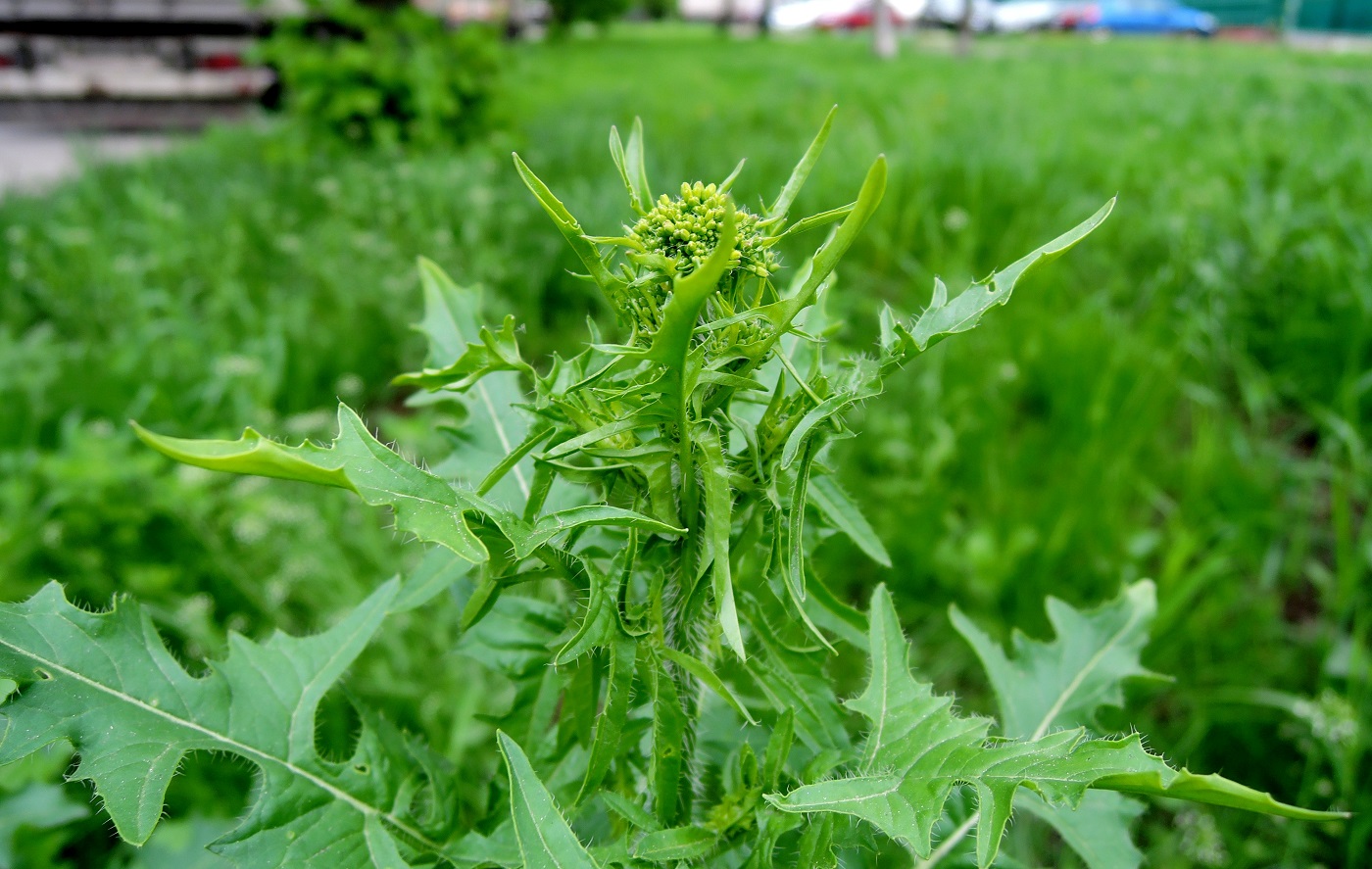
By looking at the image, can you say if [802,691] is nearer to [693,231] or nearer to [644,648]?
[644,648]

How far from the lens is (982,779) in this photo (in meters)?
0.65

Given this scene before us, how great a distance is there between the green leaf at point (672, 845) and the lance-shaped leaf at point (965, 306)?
414mm

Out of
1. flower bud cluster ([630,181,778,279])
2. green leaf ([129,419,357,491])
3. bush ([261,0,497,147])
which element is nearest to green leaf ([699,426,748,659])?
flower bud cluster ([630,181,778,279])

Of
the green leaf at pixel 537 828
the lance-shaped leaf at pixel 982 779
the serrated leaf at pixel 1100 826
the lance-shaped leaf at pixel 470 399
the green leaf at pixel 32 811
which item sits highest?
the lance-shaped leaf at pixel 470 399

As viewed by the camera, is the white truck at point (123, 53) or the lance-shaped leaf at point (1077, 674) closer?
the lance-shaped leaf at point (1077, 674)

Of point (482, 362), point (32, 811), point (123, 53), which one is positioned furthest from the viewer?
point (123, 53)

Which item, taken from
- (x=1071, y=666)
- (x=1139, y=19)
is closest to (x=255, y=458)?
(x=1071, y=666)

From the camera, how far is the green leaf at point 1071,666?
1.06 meters

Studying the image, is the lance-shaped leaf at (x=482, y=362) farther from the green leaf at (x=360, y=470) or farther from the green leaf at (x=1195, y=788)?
the green leaf at (x=1195, y=788)

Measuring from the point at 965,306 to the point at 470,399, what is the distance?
0.63 m

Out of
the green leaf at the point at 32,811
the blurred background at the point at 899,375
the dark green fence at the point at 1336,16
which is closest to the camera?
the green leaf at the point at 32,811

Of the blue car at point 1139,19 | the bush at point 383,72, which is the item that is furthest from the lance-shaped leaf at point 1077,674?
the blue car at point 1139,19

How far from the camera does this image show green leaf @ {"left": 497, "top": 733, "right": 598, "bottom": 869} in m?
0.62

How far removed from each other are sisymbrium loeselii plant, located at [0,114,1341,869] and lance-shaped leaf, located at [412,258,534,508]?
135 millimetres
